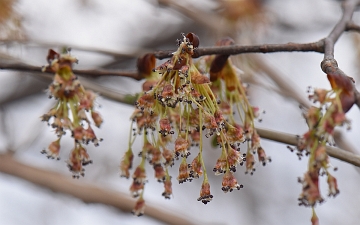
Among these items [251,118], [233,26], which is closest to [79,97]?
[251,118]

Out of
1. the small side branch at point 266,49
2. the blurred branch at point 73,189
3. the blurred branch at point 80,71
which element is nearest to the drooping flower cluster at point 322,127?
the small side branch at point 266,49

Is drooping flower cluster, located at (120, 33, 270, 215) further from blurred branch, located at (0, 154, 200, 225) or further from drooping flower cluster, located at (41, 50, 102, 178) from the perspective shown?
blurred branch, located at (0, 154, 200, 225)

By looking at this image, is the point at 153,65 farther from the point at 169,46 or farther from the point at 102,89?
the point at 169,46

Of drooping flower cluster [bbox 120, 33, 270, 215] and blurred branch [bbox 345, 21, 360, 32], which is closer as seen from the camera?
drooping flower cluster [bbox 120, 33, 270, 215]

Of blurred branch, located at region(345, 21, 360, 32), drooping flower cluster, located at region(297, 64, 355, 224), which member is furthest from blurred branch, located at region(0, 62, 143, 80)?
blurred branch, located at region(345, 21, 360, 32)

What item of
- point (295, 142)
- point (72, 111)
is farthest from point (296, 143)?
point (72, 111)
